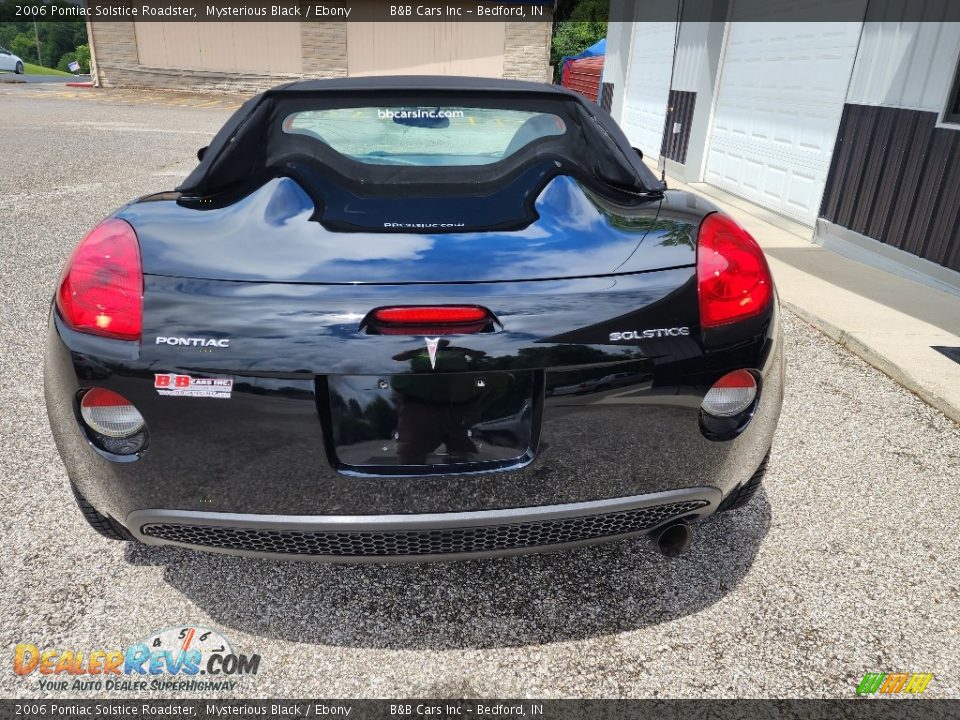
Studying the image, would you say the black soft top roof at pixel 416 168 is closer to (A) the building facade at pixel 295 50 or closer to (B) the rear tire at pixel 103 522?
(B) the rear tire at pixel 103 522

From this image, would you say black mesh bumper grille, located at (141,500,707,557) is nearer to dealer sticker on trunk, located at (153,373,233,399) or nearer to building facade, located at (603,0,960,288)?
dealer sticker on trunk, located at (153,373,233,399)

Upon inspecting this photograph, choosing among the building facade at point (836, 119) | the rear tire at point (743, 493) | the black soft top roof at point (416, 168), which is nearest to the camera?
the rear tire at point (743, 493)

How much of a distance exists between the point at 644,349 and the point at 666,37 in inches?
517

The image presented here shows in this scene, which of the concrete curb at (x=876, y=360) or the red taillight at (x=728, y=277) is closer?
the red taillight at (x=728, y=277)

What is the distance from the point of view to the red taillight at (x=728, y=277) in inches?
67.5

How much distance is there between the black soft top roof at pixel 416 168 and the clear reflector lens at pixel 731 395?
0.78m

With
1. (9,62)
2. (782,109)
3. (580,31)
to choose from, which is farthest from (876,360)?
(9,62)

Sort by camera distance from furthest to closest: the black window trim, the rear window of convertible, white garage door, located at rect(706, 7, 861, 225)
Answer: white garage door, located at rect(706, 7, 861, 225)
the black window trim
the rear window of convertible

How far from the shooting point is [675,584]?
2.19 m

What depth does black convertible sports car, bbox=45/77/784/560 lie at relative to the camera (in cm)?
155

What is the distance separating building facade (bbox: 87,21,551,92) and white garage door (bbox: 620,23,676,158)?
13.3 m
